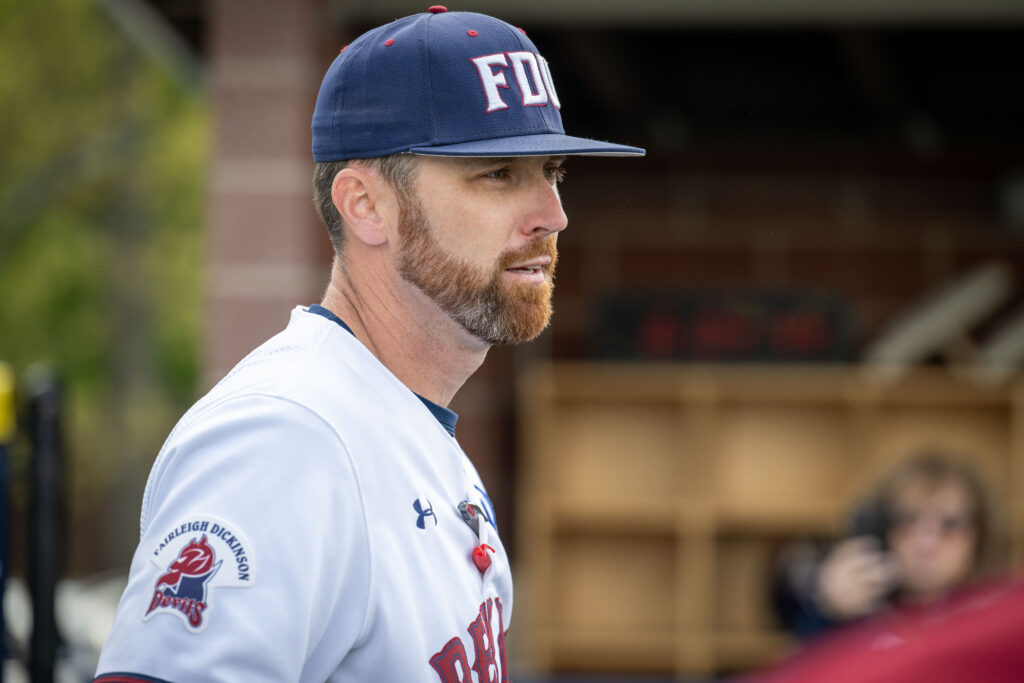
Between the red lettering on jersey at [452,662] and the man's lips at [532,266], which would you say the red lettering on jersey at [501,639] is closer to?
the red lettering on jersey at [452,662]

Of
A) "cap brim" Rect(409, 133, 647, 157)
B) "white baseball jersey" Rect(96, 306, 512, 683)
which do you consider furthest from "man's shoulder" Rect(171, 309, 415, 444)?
"cap brim" Rect(409, 133, 647, 157)

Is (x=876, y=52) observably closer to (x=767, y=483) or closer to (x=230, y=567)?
(x=767, y=483)

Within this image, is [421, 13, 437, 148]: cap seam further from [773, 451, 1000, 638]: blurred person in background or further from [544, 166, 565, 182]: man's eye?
[773, 451, 1000, 638]: blurred person in background

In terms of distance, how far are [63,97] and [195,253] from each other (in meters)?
2.99

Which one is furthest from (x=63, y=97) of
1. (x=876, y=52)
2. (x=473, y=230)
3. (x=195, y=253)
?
(x=473, y=230)

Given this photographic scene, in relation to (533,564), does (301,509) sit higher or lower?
higher

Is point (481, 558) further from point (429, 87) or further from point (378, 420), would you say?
point (429, 87)

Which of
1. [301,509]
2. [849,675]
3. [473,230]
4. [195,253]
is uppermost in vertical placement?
[473,230]

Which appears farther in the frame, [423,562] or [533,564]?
[533,564]

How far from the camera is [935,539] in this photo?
3213 mm

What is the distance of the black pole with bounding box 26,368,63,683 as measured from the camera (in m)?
2.43

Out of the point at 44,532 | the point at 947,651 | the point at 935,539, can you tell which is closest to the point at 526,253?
the point at 947,651

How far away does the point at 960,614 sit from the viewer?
43.4 inches

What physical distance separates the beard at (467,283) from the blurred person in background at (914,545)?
2.03m
